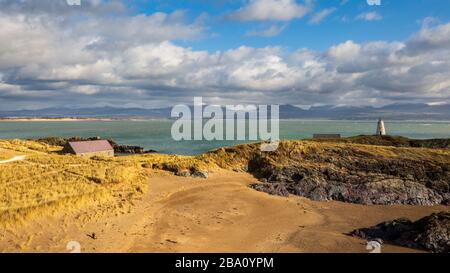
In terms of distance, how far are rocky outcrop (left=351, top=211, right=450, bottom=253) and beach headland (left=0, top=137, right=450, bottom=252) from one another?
0.42m

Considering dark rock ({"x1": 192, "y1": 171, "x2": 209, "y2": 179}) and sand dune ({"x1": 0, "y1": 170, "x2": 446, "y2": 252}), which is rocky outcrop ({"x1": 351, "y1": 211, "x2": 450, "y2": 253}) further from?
dark rock ({"x1": 192, "y1": 171, "x2": 209, "y2": 179})

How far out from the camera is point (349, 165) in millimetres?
28750

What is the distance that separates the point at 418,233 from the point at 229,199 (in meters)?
10.1

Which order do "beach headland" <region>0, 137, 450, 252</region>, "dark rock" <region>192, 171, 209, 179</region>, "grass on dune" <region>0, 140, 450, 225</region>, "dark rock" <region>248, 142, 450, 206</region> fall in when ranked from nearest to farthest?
1. "beach headland" <region>0, 137, 450, 252</region>
2. "grass on dune" <region>0, 140, 450, 225</region>
3. "dark rock" <region>248, 142, 450, 206</region>
4. "dark rock" <region>192, 171, 209, 179</region>

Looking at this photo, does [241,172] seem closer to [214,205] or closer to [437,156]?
[214,205]

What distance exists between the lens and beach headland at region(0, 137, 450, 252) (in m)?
16.0

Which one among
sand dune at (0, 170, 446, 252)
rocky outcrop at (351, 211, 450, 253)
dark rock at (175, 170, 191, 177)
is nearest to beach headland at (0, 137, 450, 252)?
sand dune at (0, 170, 446, 252)

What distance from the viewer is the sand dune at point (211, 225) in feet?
50.4

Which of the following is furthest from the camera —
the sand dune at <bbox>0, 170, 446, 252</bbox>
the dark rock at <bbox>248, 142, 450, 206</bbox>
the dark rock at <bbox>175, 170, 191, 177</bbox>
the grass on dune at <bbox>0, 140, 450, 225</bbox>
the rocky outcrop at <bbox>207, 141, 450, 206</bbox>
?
the dark rock at <bbox>175, 170, 191, 177</bbox>

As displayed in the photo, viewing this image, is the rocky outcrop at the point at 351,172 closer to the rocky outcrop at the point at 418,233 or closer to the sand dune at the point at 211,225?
the sand dune at the point at 211,225

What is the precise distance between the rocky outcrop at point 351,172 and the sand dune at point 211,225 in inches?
49.1

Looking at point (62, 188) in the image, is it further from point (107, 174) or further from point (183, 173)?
point (183, 173)
